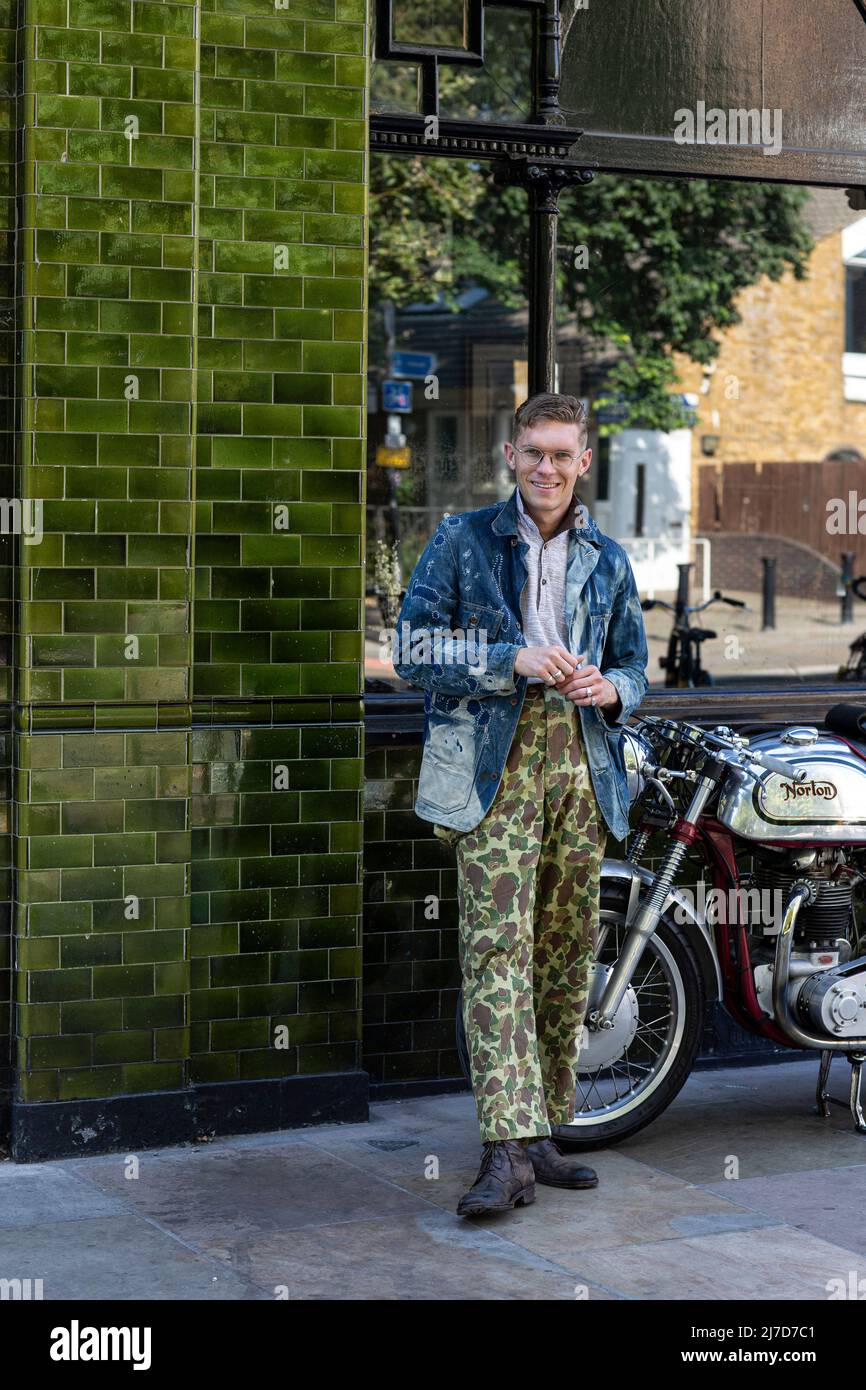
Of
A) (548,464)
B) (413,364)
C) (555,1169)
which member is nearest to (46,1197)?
(555,1169)

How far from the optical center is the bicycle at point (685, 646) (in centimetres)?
785

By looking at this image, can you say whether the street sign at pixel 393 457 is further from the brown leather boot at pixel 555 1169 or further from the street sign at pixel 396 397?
the brown leather boot at pixel 555 1169

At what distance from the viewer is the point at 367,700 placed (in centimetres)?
596

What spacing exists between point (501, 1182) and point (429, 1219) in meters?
0.20

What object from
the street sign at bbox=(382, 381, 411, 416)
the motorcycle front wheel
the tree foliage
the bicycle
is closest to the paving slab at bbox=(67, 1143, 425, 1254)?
the motorcycle front wheel

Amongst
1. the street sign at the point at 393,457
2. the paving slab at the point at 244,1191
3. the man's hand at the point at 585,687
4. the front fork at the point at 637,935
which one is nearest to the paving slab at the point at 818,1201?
the front fork at the point at 637,935

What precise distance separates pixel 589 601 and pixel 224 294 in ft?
4.59

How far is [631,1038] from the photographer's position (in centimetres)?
525

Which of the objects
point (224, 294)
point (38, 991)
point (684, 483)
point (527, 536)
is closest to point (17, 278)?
point (224, 294)

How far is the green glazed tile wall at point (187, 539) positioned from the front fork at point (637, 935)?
80 cm

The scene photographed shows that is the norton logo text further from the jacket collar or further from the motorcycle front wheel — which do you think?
the jacket collar

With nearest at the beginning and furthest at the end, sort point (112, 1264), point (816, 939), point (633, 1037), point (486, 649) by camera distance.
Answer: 1. point (112, 1264)
2. point (486, 649)
3. point (633, 1037)
4. point (816, 939)

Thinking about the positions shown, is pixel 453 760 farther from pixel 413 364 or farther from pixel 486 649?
pixel 413 364

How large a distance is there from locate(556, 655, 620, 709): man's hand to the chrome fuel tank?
829mm
